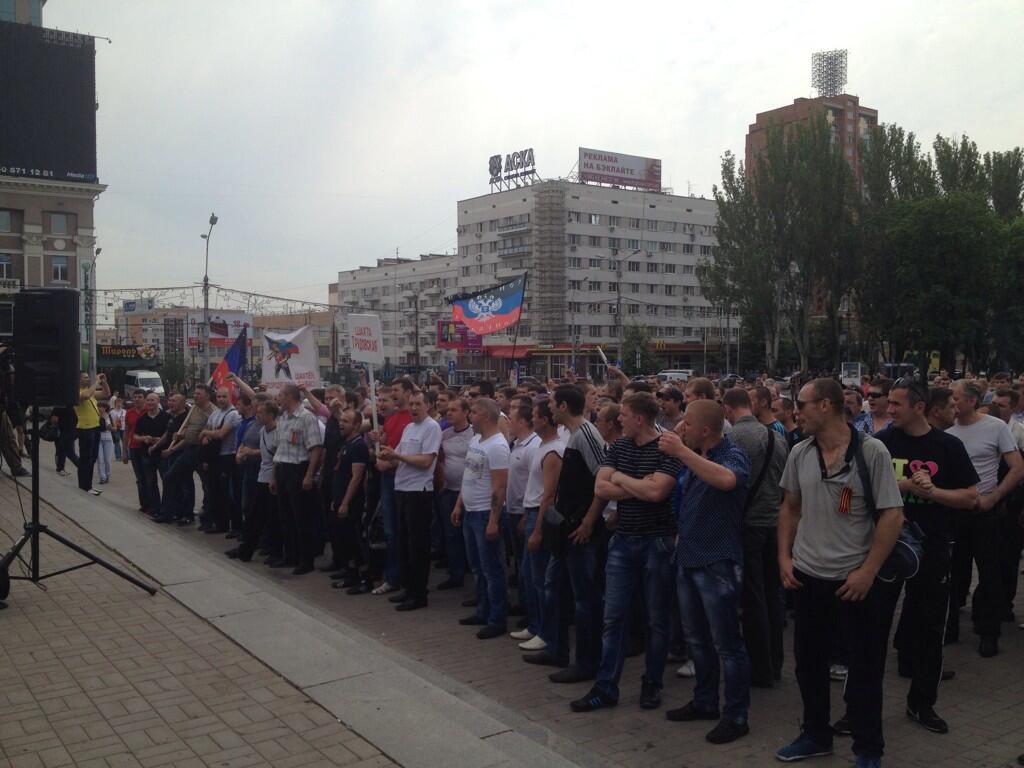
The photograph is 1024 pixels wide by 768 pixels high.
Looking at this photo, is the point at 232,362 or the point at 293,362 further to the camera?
the point at 232,362

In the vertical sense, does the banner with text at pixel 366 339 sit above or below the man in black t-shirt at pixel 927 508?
above

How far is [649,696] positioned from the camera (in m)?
5.67

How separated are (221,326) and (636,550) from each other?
3917 cm

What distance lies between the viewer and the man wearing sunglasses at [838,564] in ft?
14.8

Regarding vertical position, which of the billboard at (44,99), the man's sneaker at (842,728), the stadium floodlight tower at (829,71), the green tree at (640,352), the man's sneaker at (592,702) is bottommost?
the man's sneaker at (592,702)

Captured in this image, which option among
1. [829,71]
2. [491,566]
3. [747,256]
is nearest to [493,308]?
[491,566]

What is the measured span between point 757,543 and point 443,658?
2.58 meters

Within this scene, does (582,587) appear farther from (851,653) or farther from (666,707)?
(851,653)

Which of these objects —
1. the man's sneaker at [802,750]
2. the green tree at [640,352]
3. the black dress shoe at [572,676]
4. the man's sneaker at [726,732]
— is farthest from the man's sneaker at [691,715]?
the green tree at [640,352]

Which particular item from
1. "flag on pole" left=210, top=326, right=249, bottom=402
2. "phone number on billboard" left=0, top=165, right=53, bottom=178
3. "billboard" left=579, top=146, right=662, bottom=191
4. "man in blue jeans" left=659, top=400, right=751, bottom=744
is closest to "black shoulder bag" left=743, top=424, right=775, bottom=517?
"man in blue jeans" left=659, top=400, right=751, bottom=744

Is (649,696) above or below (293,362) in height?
below

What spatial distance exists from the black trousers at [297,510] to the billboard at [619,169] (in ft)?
269

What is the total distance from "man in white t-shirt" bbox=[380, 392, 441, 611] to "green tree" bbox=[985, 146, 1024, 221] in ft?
170

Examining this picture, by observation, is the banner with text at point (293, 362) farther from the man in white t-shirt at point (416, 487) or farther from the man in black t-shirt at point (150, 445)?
the man in white t-shirt at point (416, 487)
